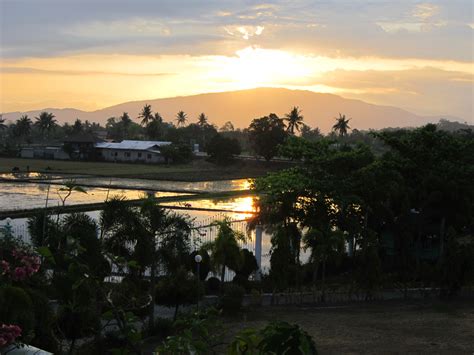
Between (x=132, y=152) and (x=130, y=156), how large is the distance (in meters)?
0.63

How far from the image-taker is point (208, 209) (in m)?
37.3

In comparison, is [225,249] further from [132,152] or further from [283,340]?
[132,152]

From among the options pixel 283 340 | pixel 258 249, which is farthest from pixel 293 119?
pixel 283 340

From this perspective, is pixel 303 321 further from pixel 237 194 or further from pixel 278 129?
pixel 278 129

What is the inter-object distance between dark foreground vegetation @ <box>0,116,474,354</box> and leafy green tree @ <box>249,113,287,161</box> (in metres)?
45.4

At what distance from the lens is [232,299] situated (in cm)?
1659

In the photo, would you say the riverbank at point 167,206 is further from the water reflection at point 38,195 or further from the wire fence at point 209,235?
the wire fence at point 209,235

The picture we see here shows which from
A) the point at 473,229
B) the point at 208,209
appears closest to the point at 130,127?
the point at 208,209

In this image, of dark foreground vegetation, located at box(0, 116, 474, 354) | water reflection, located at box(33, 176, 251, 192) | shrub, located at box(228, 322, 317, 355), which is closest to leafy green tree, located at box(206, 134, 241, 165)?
water reflection, located at box(33, 176, 251, 192)

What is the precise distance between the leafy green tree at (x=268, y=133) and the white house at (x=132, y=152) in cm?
1502

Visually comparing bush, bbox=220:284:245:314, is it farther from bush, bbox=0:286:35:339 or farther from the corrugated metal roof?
the corrugated metal roof

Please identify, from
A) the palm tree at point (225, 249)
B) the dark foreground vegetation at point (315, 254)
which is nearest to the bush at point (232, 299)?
the dark foreground vegetation at point (315, 254)

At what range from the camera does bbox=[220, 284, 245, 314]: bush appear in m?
16.6

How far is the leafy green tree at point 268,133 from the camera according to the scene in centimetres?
7262
